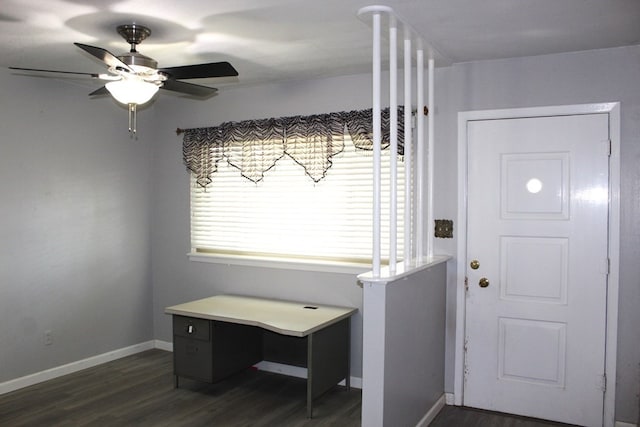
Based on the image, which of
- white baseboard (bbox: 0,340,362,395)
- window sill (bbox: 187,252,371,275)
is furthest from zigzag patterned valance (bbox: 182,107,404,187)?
white baseboard (bbox: 0,340,362,395)

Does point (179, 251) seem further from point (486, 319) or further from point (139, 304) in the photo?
point (486, 319)

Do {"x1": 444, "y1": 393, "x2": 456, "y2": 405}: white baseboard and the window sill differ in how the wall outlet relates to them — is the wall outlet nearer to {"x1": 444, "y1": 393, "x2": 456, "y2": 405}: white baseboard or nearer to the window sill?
the window sill

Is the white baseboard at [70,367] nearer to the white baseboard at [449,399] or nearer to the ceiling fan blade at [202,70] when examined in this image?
the ceiling fan blade at [202,70]

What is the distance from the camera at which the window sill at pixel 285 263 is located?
4.11 metres

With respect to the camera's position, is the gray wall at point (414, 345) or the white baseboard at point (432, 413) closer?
the gray wall at point (414, 345)

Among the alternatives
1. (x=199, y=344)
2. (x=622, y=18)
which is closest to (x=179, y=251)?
(x=199, y=344)

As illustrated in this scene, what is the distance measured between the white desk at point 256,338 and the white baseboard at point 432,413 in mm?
732

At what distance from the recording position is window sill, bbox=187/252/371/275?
4.11 meters

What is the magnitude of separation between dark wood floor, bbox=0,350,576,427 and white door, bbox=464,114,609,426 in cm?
28

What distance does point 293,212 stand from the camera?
4.39 m

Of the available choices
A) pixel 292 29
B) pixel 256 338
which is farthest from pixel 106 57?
pixel 256 338

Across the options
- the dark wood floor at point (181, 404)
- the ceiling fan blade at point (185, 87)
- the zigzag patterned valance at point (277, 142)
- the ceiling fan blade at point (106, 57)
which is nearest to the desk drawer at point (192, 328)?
the dark wood floor at point (181, 404)

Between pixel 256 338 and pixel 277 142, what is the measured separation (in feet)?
5.48

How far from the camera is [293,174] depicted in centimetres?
436
